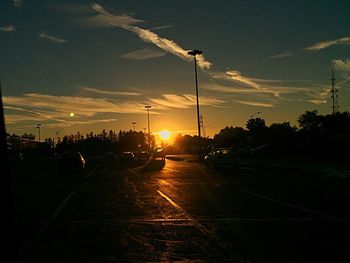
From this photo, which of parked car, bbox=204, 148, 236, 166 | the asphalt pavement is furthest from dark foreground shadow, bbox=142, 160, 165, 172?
the asphalt pavement

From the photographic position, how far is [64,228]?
11.9 m

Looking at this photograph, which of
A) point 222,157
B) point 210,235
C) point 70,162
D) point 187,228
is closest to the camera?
point 210,235

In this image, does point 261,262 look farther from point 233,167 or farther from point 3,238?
point 233,167

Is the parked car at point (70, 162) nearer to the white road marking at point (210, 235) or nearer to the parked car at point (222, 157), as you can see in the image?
the parked car at point (222, 157)

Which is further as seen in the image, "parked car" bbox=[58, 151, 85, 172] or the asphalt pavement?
"parked car" bbox=[58, 151, 85, 172]

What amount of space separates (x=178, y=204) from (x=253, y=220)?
4322 millimetres

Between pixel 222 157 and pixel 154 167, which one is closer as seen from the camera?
pixel 222 157

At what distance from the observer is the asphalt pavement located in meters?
8.80

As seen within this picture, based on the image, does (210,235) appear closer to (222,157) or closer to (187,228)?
(187,228)

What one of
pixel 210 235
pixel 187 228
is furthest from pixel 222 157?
pixel 210 235

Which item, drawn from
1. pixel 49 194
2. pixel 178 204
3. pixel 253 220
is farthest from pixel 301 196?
pixel 49 194

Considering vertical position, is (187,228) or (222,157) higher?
(222,157)

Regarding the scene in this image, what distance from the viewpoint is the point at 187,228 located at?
11633 mm

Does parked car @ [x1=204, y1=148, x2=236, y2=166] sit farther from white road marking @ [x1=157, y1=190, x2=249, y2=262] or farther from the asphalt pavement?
white road marking @ [x1=157, y1=190, x2=249, y2=262]
